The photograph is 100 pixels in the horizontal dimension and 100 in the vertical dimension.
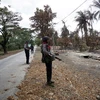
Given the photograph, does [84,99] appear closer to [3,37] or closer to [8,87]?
[8,87]

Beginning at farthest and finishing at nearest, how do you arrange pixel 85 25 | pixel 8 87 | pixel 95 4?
1. pixel 85 25
2. pixel 95 4
3. pixel 8 87

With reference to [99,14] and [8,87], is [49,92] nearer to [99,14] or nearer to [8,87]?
[8,87]

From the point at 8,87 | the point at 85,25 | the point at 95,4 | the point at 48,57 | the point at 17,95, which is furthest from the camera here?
the point at 85,25

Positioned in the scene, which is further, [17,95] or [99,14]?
[99,14]

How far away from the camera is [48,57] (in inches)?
254

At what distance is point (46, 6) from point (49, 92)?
1586 inches

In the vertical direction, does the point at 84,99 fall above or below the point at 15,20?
below

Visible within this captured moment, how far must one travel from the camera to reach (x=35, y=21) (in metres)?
43.9

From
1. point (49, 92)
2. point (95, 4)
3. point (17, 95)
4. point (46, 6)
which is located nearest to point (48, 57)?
point (49, 92)

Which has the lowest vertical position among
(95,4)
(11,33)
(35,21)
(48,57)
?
(48,57)

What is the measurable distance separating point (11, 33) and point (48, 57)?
40366 millimetres

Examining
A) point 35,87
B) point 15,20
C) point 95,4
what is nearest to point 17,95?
point 35,87

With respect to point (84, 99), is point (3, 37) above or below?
above

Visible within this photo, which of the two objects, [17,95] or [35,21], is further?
[35,21]
